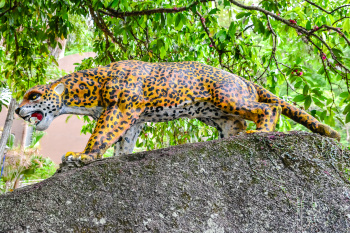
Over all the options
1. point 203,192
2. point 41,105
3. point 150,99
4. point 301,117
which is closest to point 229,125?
point 301,117

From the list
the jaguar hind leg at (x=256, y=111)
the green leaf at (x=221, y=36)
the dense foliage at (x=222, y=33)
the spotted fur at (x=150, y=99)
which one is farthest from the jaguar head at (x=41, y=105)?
the green leaf at (x=221, y=36)

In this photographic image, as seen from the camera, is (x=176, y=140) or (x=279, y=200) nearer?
(x=279, y=200)

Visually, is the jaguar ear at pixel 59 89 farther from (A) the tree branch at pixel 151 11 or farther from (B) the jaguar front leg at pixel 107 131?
(A) the tree branch at pixel 151 11

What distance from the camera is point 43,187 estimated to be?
211 centimetres

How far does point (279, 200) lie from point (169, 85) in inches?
50.8

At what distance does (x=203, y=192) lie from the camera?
2.22 metres

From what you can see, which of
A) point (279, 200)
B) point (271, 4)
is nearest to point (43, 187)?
point (279, 200)

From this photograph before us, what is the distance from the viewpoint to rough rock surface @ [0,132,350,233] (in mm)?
1981

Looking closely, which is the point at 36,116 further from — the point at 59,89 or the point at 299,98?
the point at 299,98

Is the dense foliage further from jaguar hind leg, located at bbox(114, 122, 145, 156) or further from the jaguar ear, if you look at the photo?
jaguar hind leg, located at bbox(114, 122, 145, 156)

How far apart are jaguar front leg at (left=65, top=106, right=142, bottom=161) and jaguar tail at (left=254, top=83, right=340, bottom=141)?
3.90 feet

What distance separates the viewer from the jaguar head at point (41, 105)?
2855 mm

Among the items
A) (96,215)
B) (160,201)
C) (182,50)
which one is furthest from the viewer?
(182,50)

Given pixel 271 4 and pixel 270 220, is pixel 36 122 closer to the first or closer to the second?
pixel 270 220
